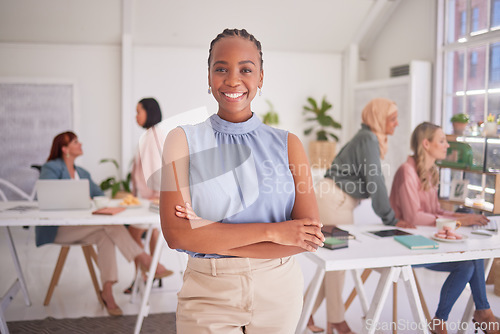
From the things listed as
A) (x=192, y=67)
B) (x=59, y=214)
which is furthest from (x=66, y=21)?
(x=59, y=214)

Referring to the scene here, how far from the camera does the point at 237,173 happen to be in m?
1.06

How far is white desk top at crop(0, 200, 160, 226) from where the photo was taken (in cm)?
262

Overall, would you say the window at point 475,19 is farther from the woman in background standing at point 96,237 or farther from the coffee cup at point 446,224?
the woman in background standing at point 96,237

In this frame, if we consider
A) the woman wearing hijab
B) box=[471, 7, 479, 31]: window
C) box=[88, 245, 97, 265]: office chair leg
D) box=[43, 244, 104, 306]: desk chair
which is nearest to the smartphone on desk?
the woman wearing hijab

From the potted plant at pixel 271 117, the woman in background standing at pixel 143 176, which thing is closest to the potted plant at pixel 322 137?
the potted plant at pixel 271 117

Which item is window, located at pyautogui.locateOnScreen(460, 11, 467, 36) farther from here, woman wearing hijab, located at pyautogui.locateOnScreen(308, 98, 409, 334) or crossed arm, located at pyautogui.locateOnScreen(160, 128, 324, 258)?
crossed arm, located at pyautogui.locateOnScreen(160, 128, 324, 258)

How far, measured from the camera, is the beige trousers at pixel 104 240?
313 cm

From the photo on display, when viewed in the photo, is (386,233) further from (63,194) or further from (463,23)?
(463,23)

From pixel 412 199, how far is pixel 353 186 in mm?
366

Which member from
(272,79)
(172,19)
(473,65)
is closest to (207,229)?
(473,65)

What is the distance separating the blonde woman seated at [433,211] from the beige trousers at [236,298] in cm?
178

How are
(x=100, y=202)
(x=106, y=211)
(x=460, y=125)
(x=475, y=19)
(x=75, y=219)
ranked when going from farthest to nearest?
(x=475, y=19) < (x=460, y=125) < (x=100, y=202) < (x=106, y=211) < (x=75, y=219)

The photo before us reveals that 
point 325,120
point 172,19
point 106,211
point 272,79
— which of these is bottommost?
point 106,211

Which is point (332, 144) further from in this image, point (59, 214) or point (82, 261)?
point (59, 214)
